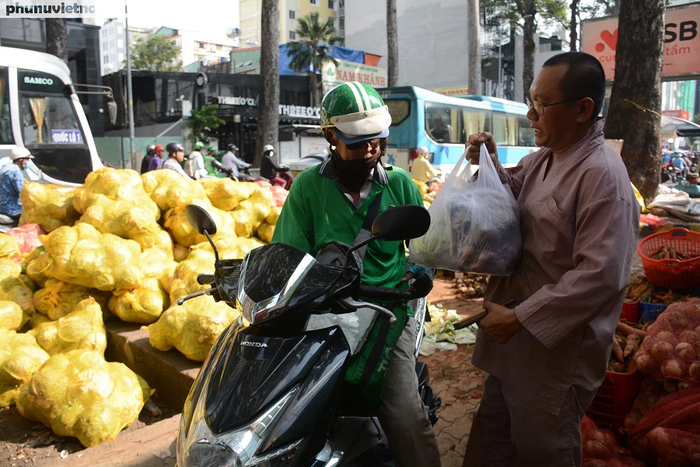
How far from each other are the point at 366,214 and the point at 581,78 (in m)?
0.91

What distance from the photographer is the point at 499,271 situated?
1.98 metres

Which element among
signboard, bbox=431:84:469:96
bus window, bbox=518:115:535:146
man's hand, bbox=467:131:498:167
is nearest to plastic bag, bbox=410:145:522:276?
man's hand, bbox=467:131:498:167

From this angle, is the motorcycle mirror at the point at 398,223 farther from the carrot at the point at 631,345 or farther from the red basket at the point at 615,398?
the carrot at the point at 631,345

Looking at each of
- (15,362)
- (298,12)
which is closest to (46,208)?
(15,362)

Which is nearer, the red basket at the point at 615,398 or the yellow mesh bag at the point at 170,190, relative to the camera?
the red basket at the point at 615,398

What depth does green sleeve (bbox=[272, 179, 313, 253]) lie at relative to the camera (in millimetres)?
2309

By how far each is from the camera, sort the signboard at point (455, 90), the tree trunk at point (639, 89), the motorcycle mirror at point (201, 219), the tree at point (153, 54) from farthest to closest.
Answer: the tree at point (153, 54) → the signboard at point (455, 90) → the tree trunk at point (639, 89) → the motorcycle mirror at point (201, 219)

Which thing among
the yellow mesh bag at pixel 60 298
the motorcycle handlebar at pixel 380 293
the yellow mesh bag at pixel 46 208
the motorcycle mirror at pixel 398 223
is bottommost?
the yellow mesh bag at pixel 60 298

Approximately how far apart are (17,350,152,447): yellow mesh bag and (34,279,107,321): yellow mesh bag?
72 cm

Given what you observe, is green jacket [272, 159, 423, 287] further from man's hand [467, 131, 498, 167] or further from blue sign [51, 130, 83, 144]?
blue sign [51, 130, 83, 144]

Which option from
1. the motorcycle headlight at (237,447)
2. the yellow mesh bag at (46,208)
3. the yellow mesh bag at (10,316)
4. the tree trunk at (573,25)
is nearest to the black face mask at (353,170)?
the motorcycle headlight at (237,447)

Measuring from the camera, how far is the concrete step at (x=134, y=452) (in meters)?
3.01

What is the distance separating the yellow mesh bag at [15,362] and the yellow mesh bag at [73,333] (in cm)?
8

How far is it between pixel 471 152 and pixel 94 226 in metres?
3.39
